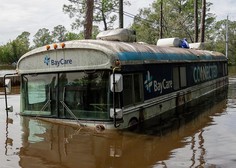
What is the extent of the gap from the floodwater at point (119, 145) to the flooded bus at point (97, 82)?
19.0 inches

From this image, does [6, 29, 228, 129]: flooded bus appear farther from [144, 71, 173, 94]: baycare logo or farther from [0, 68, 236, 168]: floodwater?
[0, 68, 236, 168]: floodwater

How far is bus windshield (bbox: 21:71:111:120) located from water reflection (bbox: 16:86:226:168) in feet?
1.53

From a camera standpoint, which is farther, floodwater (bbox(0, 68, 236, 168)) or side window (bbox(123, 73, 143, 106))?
side window (bbox(123, 73, 143, 106))

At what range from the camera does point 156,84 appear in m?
12.0

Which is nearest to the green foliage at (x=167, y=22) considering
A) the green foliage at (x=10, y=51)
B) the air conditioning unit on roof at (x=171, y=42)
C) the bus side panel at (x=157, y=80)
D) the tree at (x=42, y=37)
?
the air conditioning unit on roof at (x=171, y=42)

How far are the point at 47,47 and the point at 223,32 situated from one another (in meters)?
77.1

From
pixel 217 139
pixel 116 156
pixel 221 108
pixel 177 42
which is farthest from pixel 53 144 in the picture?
pixel 177 42

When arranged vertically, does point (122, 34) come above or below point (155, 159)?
above

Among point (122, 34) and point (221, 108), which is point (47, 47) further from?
point (221, 108)

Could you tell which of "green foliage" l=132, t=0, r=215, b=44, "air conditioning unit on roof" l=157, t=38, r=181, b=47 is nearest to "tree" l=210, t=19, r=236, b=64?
"green foliage" l=132, t=0, r=215, b=44

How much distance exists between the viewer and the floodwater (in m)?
7.26

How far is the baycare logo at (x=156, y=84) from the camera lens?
36.9 ft

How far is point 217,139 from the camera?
9219 millimetres

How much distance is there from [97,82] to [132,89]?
3.81 ft
